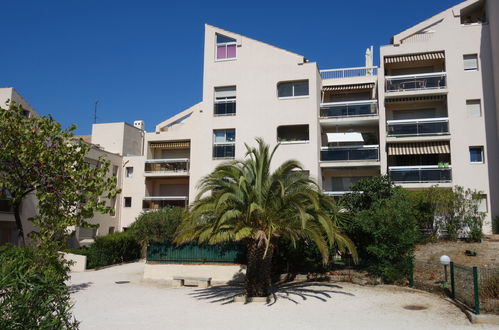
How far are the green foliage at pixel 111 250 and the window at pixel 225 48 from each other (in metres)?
15.7

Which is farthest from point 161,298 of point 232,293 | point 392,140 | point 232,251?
point 392,140

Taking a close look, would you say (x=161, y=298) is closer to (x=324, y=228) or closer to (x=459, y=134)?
(x=324, y=228)

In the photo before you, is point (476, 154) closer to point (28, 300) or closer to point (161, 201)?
point (161, 201)

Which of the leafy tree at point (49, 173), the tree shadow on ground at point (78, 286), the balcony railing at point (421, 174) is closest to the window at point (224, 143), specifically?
the balcony railing at point (421, 174)

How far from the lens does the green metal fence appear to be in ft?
74.3

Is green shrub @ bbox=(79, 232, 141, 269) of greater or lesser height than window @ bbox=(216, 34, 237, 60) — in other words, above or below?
below

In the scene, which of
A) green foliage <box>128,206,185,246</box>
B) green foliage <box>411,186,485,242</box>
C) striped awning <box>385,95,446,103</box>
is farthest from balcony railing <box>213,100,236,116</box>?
green foliage <box>411,186,485,242</box>

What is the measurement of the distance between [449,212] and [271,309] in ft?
53.9

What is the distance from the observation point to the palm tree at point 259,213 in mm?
15695

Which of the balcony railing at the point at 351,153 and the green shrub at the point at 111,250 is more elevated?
the balcony railing at the point at 351,153

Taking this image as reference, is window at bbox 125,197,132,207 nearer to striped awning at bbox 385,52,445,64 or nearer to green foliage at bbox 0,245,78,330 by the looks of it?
striped awning at bbox 385,52,445,64

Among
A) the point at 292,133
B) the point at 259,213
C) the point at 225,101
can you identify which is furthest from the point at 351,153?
the point at 259,213

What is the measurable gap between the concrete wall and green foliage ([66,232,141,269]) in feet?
25.8

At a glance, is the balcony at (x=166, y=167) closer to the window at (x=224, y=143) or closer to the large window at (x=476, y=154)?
the window at (x=224, y=143)
